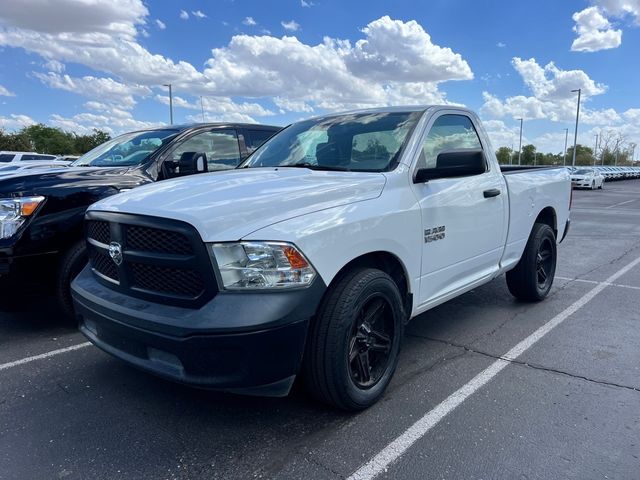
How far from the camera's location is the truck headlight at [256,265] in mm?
2508

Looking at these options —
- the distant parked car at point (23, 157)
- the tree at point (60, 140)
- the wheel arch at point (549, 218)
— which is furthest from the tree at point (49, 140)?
the wheel arch at point (549, 218)

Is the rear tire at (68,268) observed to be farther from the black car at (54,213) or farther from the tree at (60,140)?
the tree at (60,140)

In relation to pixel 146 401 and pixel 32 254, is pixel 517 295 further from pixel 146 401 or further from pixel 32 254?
pixel 32 254

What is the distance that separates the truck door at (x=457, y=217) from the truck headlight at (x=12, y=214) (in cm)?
310

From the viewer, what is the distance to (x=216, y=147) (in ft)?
19.6

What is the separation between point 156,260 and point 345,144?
185 centimetres

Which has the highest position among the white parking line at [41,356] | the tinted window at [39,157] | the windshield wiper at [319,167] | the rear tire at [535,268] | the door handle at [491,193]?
the tinted window at [39,157]

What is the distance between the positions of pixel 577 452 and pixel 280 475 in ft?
5.15

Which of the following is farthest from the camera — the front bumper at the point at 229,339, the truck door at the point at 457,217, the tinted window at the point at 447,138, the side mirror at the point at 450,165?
the tinted window at the point at 447,138

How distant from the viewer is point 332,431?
2891 mm

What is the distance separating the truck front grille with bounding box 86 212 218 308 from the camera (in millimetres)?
2535

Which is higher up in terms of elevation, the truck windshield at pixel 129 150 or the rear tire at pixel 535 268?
the truck windshield at pixel 129 150

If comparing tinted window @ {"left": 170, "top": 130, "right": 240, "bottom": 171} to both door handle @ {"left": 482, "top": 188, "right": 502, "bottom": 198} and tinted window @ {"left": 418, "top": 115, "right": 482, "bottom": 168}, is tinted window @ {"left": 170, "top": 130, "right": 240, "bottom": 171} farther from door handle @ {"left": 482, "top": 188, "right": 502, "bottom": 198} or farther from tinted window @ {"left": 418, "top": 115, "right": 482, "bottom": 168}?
door handle @ {"left": 482, "top": 188, "right": 502, "bottom": 198}

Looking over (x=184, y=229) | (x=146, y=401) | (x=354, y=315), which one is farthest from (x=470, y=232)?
(x=146, y=401)
